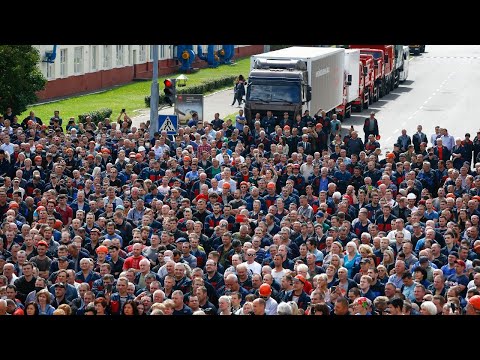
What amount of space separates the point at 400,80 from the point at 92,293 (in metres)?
46.3

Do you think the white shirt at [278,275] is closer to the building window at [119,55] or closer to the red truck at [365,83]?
the red truck at [365,83]

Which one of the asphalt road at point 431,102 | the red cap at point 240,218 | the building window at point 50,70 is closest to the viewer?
the red cap at point 240,218

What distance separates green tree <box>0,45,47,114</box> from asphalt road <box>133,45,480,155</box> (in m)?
7.50

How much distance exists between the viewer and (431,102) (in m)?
49.1

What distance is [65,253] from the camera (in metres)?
15.2

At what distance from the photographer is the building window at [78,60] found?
50.2 m

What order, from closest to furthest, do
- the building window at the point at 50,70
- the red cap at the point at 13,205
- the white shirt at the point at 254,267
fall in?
the white shirt at the point at 254,267, the red cap at the point at 13,205, the building window at the point at 50,70

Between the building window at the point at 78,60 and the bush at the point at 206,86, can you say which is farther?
the building window at the point at 78,60

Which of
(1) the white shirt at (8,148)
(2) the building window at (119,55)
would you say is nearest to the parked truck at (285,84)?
(1) the white shirt at (8,148)

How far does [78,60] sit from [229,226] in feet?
112

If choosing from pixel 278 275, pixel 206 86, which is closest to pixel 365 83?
pixel 206 86

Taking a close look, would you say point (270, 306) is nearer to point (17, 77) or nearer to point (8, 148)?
point (8, 148)

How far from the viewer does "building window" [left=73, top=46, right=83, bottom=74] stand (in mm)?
50156

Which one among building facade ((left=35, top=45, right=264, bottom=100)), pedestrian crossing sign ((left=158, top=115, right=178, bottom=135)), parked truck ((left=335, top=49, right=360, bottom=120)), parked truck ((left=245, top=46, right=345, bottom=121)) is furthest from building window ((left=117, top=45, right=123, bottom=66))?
pedestrian crossing sign ((left=158, top=115, right=178, bottom=135))
